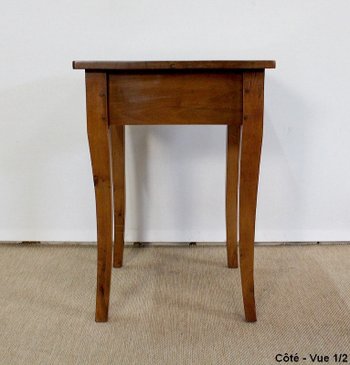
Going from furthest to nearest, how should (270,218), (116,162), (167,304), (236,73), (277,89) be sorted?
(270,218) → (277,89) → (116,162) → (167,304) → (236,73)

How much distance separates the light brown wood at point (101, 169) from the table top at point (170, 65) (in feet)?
0.08

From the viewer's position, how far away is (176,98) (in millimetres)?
980

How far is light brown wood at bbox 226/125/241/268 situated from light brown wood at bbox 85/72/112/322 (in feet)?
1.39

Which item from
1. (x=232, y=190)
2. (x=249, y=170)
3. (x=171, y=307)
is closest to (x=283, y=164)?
(x=232, y=190)

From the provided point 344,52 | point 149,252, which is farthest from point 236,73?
point 149,252

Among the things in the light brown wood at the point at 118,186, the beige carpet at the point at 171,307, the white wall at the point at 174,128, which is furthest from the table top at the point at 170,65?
the beige carpet at the point at 171,307

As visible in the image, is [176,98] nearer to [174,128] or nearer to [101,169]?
[101,169]

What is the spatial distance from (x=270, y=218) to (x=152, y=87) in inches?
29.5

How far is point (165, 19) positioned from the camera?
1.39 metres

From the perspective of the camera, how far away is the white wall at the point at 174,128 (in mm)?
1397

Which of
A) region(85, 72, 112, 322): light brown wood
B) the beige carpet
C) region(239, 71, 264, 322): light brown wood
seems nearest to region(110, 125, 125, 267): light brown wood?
the beige carpet

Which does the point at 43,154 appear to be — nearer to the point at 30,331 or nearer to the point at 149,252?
the point at 149,252

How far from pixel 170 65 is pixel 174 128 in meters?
0.54

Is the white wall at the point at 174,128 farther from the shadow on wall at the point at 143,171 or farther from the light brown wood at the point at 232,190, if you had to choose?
the light brown wood at the point at 232,190
